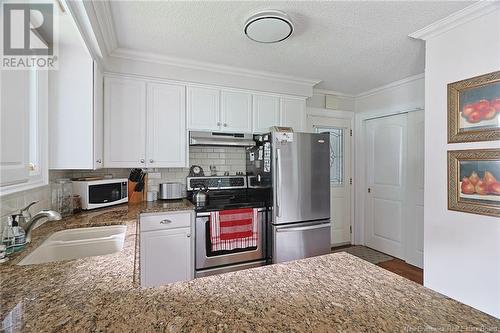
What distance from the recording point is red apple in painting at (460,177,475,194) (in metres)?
1.74

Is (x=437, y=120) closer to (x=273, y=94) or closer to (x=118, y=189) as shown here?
(x=273, y=94)

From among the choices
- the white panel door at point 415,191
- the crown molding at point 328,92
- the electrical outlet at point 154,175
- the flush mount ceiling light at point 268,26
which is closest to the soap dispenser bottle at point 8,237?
the electrical outlet at point 154,175

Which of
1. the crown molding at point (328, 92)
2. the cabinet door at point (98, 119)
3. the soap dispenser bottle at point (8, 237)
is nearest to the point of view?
the soap dispenser bottle at point (8, 237)

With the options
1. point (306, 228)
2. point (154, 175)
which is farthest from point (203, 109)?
point (306, 228)

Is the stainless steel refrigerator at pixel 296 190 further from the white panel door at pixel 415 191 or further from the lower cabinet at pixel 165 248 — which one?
the white panel door at pixel 415 191

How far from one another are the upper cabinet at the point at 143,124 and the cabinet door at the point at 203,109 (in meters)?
0.08

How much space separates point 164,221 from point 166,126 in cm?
104

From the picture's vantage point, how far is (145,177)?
2750 millimetres

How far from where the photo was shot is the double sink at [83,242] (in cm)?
150

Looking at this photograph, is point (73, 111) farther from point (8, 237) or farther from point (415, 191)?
point (415, 191)

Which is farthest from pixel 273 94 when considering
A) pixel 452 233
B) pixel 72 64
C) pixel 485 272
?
pixel 485 272

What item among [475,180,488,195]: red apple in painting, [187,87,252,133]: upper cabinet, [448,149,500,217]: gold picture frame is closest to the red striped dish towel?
[187,87,252,133]: upper cabinet

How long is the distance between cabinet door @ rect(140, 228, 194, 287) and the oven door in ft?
0.30

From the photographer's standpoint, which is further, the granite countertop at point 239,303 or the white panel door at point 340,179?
the white panel door at point 340,179
